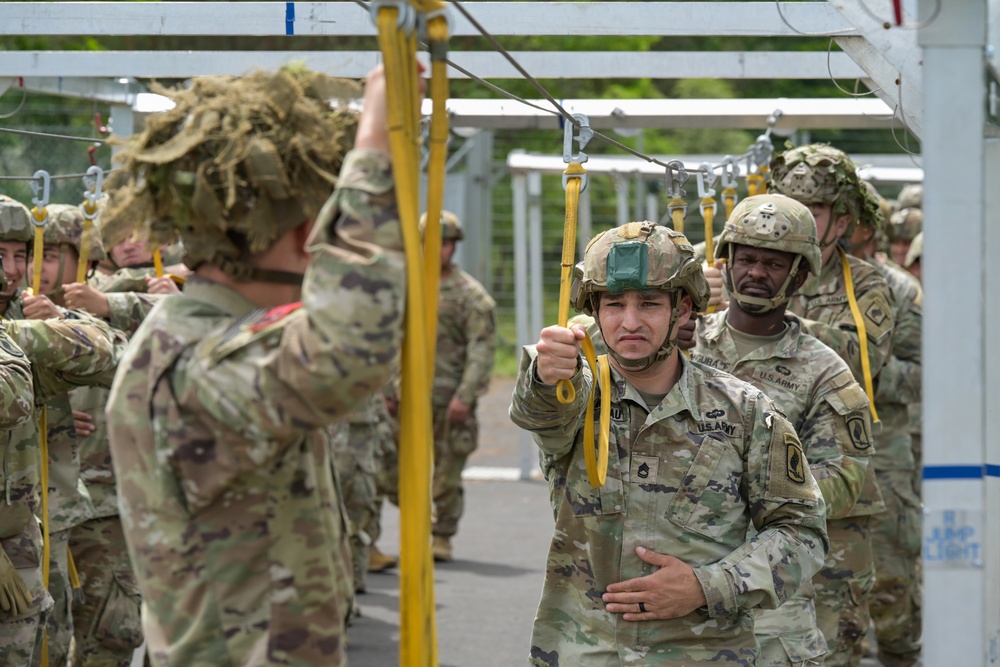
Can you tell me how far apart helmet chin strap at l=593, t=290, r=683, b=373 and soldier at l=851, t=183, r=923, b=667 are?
410 centimetres

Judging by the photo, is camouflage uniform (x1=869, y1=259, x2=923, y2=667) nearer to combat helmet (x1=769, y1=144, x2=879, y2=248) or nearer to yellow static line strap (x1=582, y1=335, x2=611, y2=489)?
combat helmet (x1=769, y1=144, x2=879, y2=248)

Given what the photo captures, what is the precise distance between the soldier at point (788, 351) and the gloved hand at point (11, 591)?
115 inches

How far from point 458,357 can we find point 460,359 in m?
0.03

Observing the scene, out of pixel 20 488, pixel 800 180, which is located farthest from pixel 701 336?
pixel 20 488

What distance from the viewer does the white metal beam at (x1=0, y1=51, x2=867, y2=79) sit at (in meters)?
7.02

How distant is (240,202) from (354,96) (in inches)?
16.4

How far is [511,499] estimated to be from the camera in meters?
14.5

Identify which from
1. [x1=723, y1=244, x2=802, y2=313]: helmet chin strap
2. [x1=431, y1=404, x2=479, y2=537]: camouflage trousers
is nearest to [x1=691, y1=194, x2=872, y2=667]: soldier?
[x1=723, y1=244, x2=802, y2=313]: helmet chin strap

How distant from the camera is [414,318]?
2936 millimetres

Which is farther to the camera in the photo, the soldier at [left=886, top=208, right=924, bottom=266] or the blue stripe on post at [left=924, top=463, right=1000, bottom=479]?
the soldier at [left=886, top=208, right=924, bottom=266]

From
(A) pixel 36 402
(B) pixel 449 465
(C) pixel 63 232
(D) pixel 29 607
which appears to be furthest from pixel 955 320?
(B) pixel 449 465

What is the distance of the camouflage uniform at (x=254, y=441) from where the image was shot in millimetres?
2834

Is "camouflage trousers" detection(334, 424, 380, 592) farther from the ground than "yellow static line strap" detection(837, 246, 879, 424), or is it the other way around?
"yellow static line strap" detection(837, 246, 879, 424)

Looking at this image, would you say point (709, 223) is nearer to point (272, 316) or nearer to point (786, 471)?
point (786, 471)
